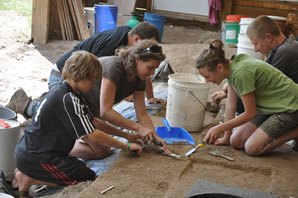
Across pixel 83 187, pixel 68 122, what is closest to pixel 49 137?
pixel 68 122

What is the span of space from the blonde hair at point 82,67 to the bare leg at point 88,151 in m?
0.91

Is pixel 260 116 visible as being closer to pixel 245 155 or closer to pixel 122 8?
pixel 245 155

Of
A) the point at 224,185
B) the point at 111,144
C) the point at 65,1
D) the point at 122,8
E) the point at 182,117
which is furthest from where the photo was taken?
the point at 122,8

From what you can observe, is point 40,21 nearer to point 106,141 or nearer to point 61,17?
point 61,17

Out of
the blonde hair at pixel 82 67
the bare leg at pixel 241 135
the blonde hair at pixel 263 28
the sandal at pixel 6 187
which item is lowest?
the sandal at pixel 6 187

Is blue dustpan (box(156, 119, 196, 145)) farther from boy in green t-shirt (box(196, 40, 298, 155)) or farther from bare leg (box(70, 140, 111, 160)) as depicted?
bare leg (box(70, 140, 111, 160))

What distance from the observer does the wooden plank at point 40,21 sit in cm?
835

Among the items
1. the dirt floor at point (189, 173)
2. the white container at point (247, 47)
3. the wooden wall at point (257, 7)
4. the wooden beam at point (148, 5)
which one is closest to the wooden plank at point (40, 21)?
the wooden beam at point (148, 5)

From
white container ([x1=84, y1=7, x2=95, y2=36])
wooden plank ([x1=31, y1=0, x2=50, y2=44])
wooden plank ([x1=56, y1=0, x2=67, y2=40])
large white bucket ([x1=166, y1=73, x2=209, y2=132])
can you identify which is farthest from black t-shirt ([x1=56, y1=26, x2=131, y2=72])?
wooden plank ([x1=56, y1=0, x2=67, y2=40])

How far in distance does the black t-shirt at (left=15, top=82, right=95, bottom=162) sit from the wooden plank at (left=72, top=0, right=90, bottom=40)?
5761 mm

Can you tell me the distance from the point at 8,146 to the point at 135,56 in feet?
4.68

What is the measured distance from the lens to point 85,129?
2.94 m

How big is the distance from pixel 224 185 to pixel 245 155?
0.81m

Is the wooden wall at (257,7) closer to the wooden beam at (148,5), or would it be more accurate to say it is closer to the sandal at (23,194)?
the wooden beam at (148,5)
